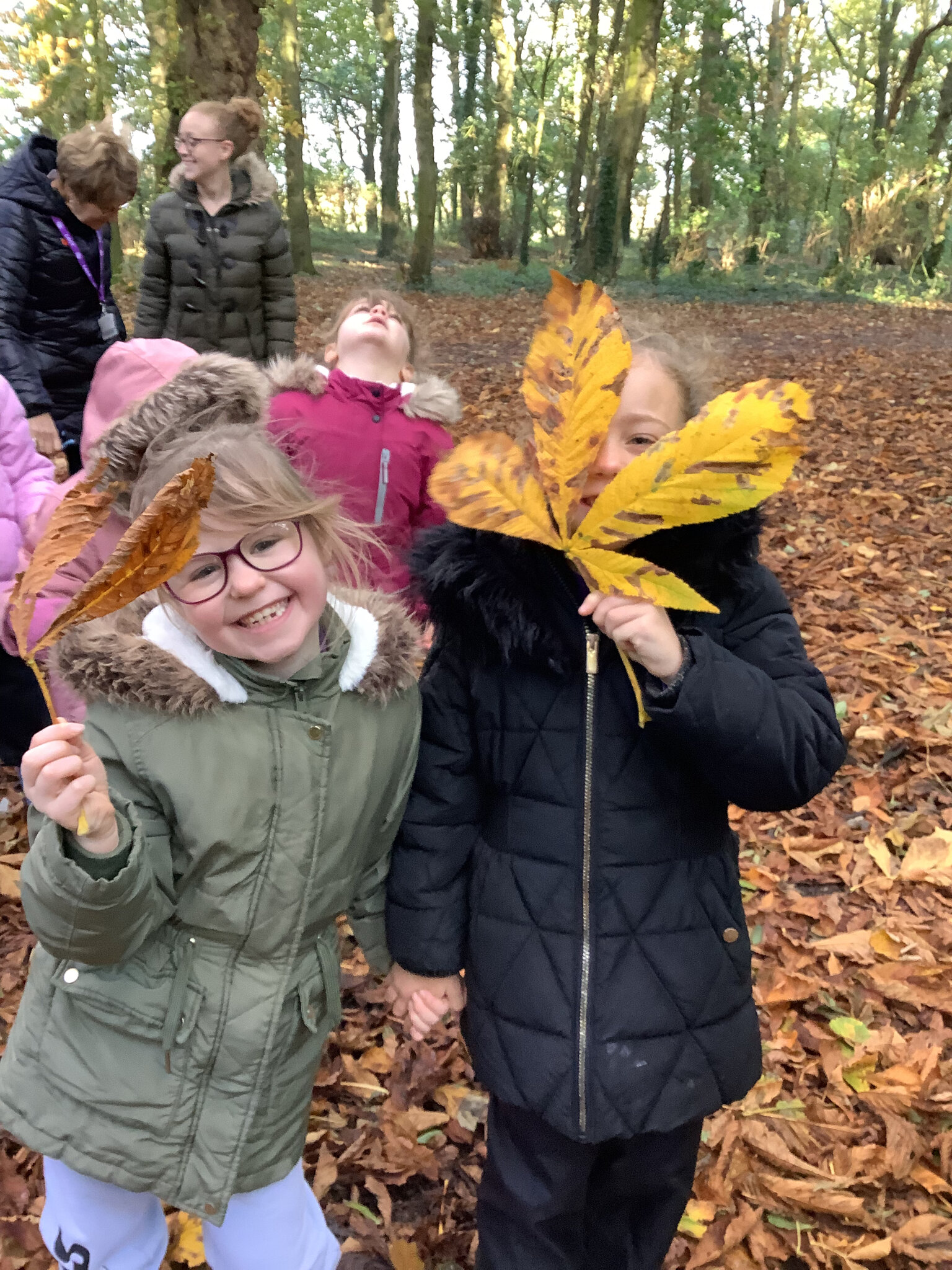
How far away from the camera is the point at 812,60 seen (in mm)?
33781

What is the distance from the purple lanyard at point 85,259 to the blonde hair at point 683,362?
3.02m

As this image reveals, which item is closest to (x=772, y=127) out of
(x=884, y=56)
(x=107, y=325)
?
(x=884, y=56)

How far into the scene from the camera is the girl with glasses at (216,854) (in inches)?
50.2

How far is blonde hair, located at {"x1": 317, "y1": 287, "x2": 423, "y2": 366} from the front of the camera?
2773mm

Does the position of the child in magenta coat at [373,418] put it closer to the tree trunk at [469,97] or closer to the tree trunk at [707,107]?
the tree trunk at [707,107]

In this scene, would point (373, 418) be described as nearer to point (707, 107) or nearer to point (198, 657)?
point (198, 657)

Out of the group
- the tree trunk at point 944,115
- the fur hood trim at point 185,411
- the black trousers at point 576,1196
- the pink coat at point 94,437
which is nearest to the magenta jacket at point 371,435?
the pink coat at point 94,437

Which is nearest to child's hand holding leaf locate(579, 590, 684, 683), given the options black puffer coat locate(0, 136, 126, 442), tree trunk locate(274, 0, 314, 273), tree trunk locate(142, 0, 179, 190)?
black puffer coat locate(0, 136, 126, 442)

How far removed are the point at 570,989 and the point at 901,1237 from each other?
1.20 m

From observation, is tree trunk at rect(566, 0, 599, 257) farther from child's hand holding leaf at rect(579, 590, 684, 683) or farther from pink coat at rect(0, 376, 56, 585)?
child's hand holding leaf at rect(579, 590, 684, 683)

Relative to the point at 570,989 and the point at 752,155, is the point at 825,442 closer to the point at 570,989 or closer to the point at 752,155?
the point at 570,989

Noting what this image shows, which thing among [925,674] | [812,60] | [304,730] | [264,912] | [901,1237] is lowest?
[901,1237]

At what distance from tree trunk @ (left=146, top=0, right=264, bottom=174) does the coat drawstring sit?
736cm

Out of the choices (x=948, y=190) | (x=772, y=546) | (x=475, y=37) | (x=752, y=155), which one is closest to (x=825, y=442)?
(x=772, y=546)
